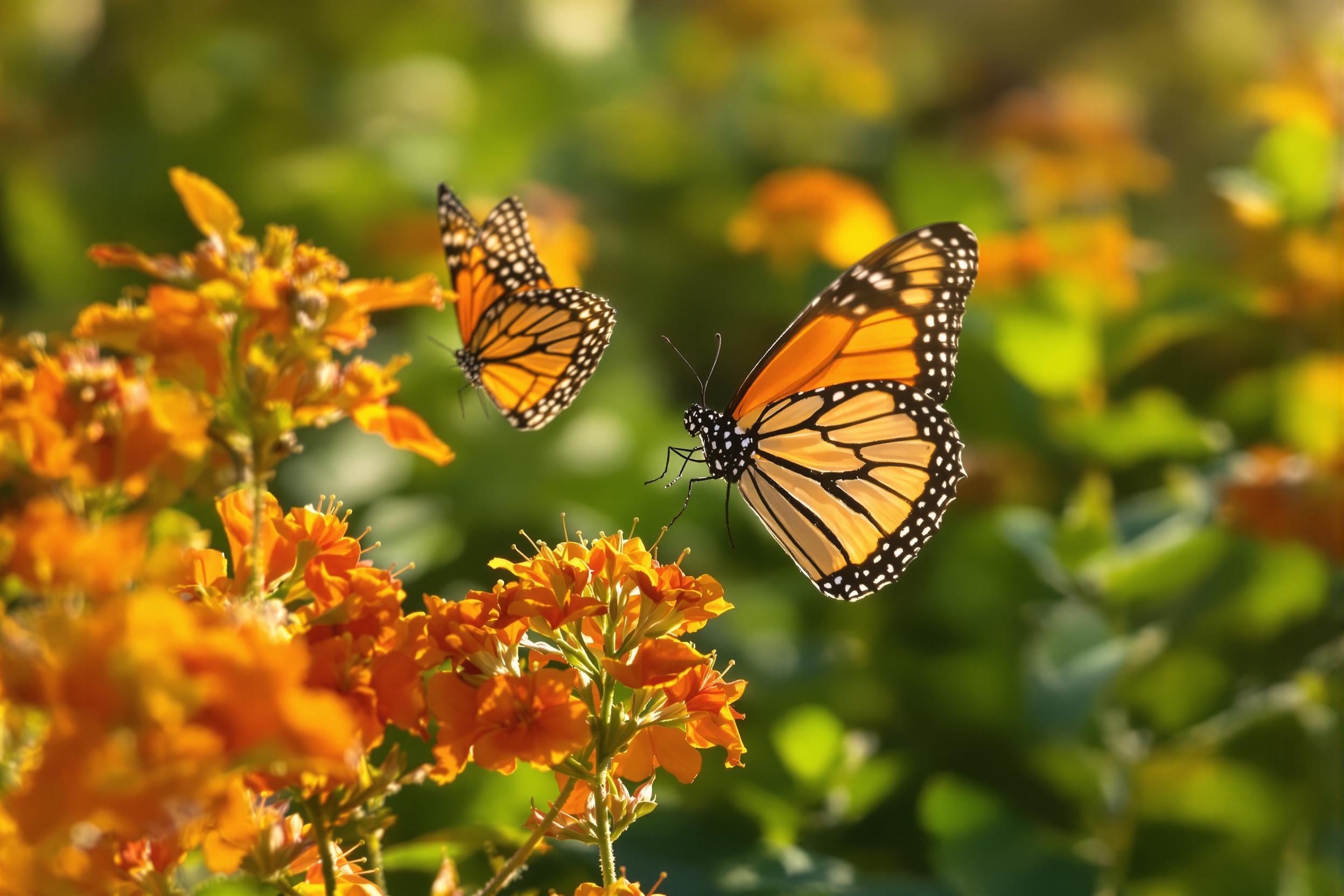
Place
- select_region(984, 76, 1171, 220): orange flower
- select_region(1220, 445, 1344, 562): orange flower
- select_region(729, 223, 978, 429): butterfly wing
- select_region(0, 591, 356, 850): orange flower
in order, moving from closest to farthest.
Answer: select_region(0, 591, 356, 850): orange flower < select_region(729, 223, 978, 429): butterfly wing < select_region(1220, 445, 1344, 562): orange flower < select_region(984, 76, 1171, 220): orange flower

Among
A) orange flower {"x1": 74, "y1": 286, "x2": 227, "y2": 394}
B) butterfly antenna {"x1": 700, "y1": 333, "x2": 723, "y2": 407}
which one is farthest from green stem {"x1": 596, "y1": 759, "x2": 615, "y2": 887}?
butterfly antenna {"x1": 700, "y1": 333, "x2": 723, "y2": 407}

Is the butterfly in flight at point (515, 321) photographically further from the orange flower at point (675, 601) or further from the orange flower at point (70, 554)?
the orange flower at point (70, 554)

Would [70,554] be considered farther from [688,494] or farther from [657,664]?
[688,494]

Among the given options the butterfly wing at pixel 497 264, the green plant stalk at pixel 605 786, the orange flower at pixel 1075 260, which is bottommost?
the green plant stalk at pixel 605 786

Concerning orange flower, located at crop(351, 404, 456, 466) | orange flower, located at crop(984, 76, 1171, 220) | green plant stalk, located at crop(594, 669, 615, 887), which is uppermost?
orange flower, located at crop(984, 76, 1171, 220)

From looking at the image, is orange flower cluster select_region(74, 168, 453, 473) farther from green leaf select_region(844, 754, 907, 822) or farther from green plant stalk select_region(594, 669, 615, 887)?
green leaf select_region(844, 754, 907, 822)

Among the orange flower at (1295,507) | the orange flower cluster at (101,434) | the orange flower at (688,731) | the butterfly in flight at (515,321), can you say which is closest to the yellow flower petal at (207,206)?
the orange flower cluster at (101,434)

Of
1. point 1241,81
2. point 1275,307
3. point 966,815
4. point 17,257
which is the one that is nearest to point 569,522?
point 966,815
